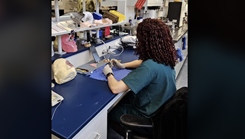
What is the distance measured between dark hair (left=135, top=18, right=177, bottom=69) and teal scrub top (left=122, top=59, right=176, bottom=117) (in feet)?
0.19

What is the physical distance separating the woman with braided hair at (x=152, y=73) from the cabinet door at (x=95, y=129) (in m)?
0.20

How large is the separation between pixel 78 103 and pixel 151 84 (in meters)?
0.51

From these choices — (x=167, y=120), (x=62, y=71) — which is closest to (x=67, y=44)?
(x=62, y=71)

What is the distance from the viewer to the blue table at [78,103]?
0.83 metres

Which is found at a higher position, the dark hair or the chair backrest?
the dark hair

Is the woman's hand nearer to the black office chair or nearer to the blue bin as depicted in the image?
the blue bin

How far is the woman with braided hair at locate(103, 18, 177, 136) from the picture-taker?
3.79 ft

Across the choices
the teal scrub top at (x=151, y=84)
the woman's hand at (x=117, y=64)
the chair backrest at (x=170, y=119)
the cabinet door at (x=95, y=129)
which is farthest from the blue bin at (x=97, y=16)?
the chair backrest at (x=170, y=119)

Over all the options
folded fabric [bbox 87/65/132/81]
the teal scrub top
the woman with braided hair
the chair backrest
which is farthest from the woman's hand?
the chair backrest

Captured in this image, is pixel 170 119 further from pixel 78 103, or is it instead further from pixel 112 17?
pixel 112 17

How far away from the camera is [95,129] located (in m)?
1.04
